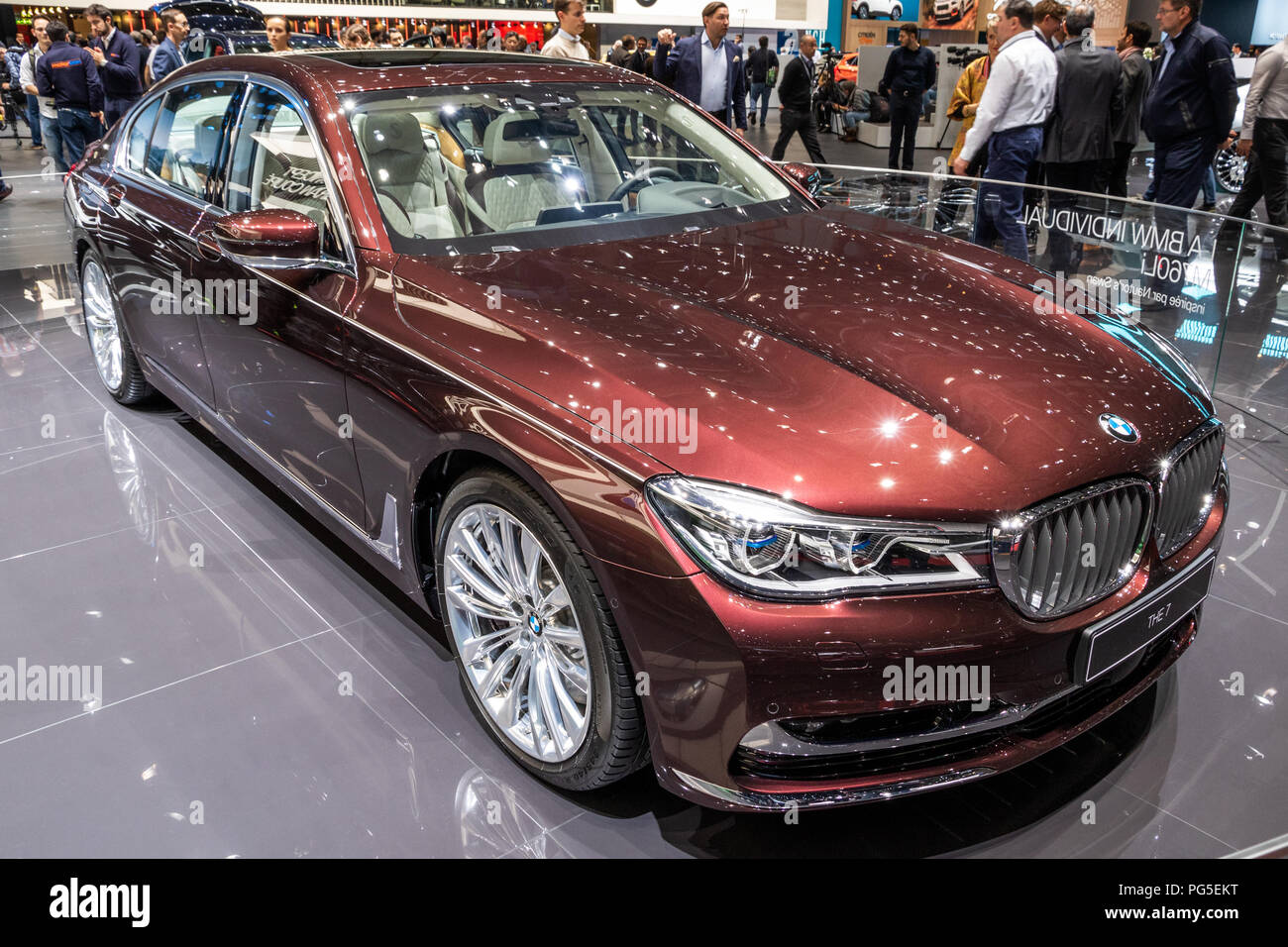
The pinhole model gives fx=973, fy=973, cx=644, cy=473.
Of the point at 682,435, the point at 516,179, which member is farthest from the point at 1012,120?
the point at 682,435

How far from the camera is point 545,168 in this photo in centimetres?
266

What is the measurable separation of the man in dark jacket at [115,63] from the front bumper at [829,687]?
30.1 ft

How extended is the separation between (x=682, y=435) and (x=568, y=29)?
6.13m

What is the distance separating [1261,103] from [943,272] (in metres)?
4.88

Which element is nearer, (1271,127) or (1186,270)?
(1186,270)

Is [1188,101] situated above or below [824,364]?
above

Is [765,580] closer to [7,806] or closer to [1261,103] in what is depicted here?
[7,806]

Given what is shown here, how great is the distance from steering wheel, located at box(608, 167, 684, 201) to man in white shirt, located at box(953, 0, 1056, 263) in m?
2.78

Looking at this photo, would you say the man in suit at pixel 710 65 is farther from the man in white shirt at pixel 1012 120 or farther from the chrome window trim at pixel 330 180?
the chrome window trim at pixel 330 180

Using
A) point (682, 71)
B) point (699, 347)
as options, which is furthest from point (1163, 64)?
point (699, 347)

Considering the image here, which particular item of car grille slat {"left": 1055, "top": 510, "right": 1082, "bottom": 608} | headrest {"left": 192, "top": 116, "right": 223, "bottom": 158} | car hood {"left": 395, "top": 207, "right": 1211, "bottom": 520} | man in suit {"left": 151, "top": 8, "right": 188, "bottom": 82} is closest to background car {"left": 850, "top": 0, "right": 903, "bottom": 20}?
man in suit {"left": 151, "top": 8, "right": 188, "bottom": 82}

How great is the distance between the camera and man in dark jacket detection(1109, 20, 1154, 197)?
21.1 feet

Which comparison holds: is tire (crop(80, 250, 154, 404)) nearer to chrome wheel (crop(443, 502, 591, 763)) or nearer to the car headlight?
chrome wheel (crop(443, 502, 591, 763))

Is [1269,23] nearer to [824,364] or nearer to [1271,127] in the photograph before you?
[1271,127]
